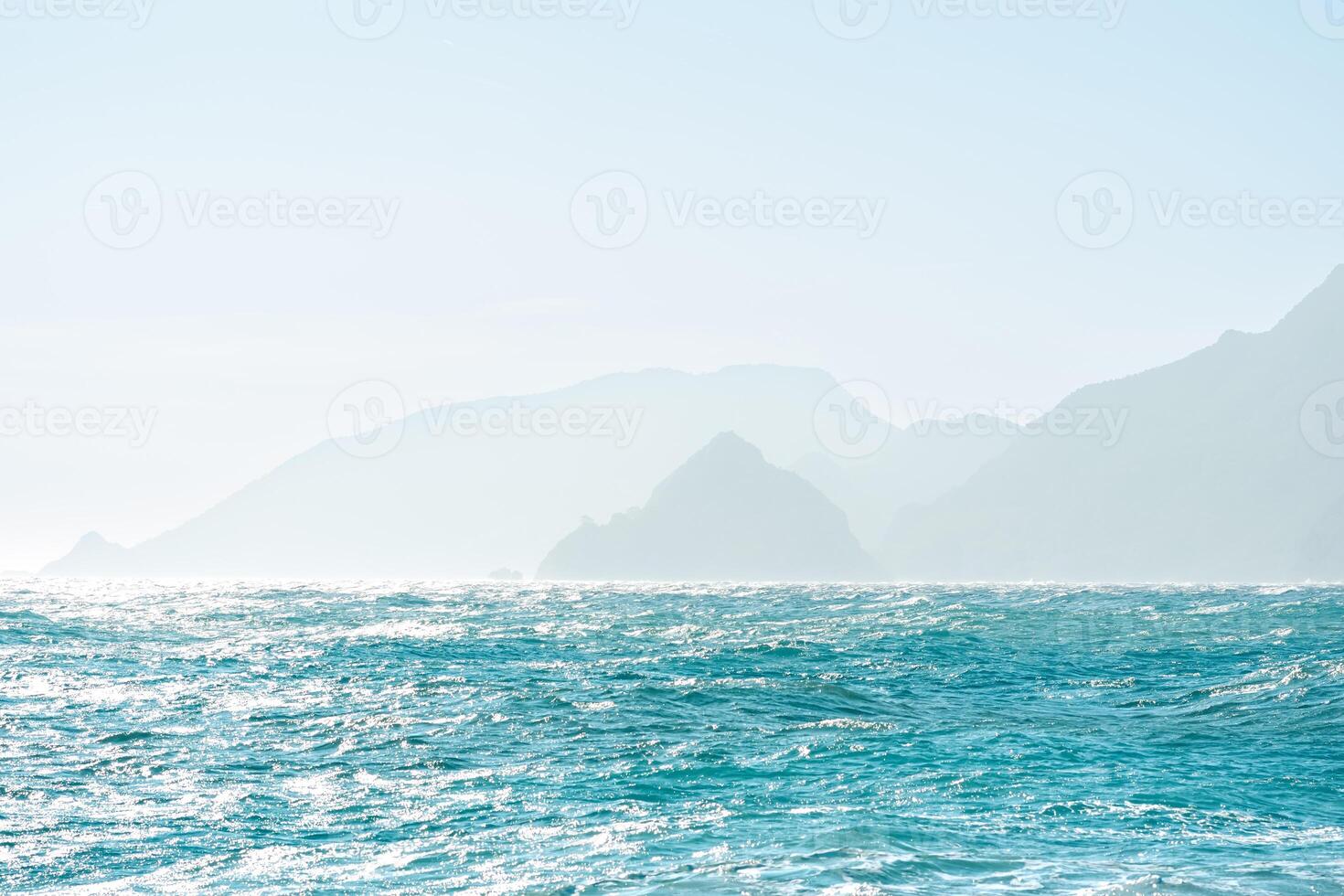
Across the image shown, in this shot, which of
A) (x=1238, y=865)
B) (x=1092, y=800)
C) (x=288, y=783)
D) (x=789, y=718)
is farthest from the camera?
(x=789, y=718)

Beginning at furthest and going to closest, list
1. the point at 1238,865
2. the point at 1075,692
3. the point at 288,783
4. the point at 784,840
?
1. the point at 1075,692
2. the point at 288,783
3. the point at 784,840
4. the point at 1238,865

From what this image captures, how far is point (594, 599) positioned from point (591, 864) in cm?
9139

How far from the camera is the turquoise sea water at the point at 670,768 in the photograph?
619 inches

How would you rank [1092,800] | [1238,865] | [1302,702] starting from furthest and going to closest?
[1302,702]
[1092,800]
[1238,865]

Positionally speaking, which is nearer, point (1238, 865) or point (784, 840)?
point (1238, 865)

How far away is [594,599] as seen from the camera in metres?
107

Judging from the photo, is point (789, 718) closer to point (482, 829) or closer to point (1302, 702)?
point (482, 829)

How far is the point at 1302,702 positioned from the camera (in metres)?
30.9

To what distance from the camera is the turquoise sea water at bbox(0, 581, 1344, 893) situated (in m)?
15.7

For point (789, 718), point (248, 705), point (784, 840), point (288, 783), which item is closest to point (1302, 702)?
point (789, 718)

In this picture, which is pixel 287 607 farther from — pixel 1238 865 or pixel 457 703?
pixel 1238 865

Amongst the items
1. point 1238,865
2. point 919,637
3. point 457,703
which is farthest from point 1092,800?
point 919,637

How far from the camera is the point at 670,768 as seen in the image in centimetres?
2272

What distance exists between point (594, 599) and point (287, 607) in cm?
3216
